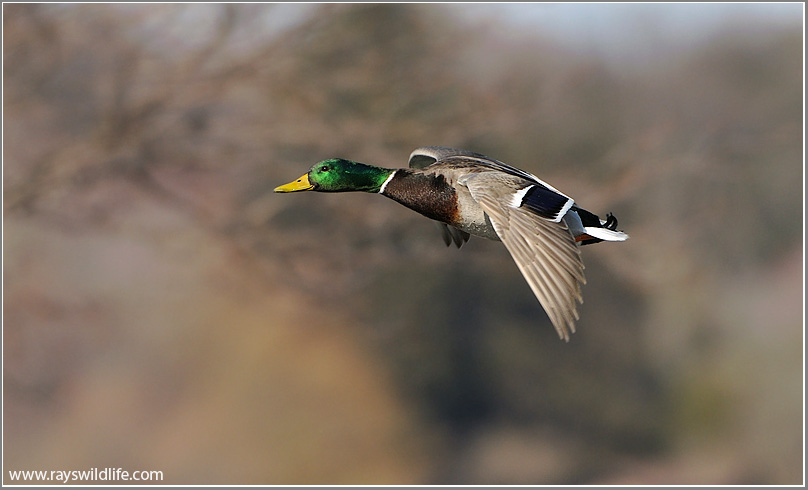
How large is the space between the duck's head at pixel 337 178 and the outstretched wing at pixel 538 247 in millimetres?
554

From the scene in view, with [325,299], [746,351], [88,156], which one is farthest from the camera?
[746,351]

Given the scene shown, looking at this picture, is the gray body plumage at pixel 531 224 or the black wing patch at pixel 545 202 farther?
the black wing patch at pixel 545 202

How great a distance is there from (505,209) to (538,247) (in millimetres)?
228

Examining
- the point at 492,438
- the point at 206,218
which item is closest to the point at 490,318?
the point at 492,438

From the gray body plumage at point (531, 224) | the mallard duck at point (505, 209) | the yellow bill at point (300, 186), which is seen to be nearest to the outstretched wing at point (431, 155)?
the mallard duck at point (505, 209)

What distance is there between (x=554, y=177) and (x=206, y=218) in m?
4.04

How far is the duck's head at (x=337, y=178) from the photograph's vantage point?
12.1 feet

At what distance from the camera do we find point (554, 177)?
401 inches

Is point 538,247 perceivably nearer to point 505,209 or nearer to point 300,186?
point 505,209

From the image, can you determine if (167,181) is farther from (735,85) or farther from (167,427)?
(735,85)

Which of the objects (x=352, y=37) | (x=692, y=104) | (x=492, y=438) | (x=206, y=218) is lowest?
(x=492, y=438)

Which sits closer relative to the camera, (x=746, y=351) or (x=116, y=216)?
(x=116, y=216)

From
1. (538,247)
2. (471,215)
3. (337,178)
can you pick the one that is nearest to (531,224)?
(538,247)

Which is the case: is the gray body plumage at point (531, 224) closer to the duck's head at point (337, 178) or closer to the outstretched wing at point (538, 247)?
the outstretched wing at point (538, 247)
